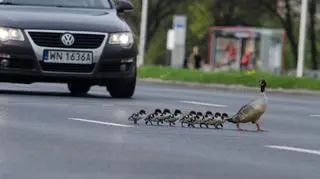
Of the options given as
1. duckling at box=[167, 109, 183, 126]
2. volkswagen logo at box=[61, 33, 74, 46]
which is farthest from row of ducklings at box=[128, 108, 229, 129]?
volkswagen logo at box=[61, 33, 74, 46]

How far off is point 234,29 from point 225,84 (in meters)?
18.4

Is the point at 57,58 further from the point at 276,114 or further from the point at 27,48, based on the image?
the point at 276,114

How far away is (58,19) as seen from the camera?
1580 centimetres

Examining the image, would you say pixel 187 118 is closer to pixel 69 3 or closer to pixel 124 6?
pixel 124 6

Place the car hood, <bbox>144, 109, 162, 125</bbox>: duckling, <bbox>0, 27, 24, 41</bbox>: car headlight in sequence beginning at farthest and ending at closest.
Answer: the car hood < <bbox>0, 27, 24, 41</bbox>: car headlight < <bbox>144, 109, 162, 125</bbox>: duckling

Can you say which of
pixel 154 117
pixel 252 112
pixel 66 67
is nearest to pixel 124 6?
pixel 66 67

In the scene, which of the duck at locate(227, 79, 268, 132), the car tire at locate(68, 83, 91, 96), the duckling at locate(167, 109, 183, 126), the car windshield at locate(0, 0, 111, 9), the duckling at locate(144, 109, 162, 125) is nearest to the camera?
the duck at locate(227, 79, 268, 132)

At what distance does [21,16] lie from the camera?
15.8m

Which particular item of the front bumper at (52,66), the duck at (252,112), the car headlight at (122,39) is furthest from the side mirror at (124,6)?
the duck at (252,112)

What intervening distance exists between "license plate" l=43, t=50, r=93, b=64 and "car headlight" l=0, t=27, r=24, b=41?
426 millimetres

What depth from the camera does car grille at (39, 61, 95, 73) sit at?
15.7 m

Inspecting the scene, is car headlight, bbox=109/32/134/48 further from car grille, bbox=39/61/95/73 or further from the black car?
car grille, bbox=39/61/95/73

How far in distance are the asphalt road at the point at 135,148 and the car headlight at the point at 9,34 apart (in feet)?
6.31

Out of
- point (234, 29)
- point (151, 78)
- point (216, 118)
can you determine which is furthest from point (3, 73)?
point (234, 29)
